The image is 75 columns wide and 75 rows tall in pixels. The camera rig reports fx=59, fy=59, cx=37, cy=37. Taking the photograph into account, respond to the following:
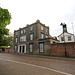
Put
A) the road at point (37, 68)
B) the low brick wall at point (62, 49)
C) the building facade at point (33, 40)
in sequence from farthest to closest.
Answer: the building facade at point (33, 40) < the low brick wall at point (62, 49) < the road at point (37, 68)

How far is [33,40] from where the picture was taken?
20938 mm

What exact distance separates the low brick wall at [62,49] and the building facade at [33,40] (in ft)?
5.81

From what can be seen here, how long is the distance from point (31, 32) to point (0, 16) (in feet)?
52.5

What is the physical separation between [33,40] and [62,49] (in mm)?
10226

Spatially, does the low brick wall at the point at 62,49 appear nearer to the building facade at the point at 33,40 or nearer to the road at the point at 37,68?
the building facade at the point at 33,40

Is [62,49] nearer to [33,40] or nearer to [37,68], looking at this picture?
[37,68]

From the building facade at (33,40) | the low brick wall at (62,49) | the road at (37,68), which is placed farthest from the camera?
the building facade at (33,40)

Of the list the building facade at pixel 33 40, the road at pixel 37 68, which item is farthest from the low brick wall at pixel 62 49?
the road at pixel 37 68

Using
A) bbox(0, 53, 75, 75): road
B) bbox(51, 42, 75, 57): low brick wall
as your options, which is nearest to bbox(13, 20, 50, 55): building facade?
bbox(51, 42, 75, 57): low brick wall

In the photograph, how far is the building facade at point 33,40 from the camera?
17.6m

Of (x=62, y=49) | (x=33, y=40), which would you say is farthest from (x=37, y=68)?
(x=33, y=40)

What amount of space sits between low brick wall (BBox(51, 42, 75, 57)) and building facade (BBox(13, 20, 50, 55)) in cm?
177

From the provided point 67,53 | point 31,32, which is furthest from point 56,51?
point 31,32

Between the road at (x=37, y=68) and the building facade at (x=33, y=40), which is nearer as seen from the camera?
the road at (x=37, y=68)
